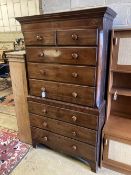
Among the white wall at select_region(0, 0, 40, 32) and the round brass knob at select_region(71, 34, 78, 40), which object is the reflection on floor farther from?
the white wall at select_region(0, 0, 40, 32)

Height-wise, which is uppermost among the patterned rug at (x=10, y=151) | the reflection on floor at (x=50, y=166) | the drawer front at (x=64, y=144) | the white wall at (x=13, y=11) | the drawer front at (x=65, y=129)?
the white wall at (x=13, y=11)

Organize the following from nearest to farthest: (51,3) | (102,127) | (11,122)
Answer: (102,127) < (51,3) < (11,122)

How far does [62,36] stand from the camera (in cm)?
146

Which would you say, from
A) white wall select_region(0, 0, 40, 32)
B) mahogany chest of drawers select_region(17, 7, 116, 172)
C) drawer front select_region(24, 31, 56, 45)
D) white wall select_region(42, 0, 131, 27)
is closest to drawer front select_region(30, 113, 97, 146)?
mahogany chest of drawers select_region(17, 7, 116, 172)

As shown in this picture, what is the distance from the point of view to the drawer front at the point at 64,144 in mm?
1681

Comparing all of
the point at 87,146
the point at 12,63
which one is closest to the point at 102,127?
the point at 87,146

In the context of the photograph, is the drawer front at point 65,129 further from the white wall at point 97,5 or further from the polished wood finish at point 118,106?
the white wall at point 97,5

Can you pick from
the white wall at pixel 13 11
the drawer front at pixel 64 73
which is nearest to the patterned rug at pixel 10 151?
the drawer front at pixel 64 73

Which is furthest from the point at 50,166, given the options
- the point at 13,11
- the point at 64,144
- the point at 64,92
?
the point at 13,11

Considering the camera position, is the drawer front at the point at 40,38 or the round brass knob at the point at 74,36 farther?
the drawer front at the point at 40,38

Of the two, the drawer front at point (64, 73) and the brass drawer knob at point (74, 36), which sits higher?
the brass drawer knob at point (74, 36)

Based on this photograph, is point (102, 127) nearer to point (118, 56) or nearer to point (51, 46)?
point (118, 56)

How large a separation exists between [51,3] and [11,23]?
12.0ft

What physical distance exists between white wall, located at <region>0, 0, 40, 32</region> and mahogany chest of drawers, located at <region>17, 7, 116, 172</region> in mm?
3347
